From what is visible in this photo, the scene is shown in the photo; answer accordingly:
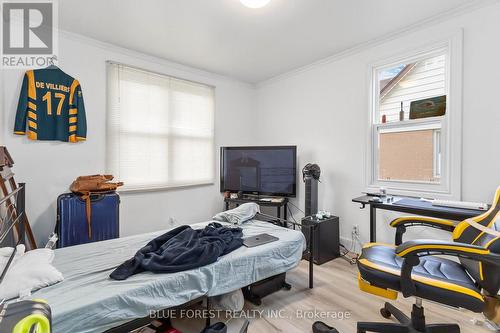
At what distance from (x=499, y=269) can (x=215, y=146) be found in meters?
3.32

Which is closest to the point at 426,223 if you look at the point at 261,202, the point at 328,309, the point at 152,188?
the point at 328,309

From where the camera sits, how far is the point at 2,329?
22.1 inches

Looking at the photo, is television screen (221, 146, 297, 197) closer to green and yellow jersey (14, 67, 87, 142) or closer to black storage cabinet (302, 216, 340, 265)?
black storage cabinet (302, 216, 340, 265)

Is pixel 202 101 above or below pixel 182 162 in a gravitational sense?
above

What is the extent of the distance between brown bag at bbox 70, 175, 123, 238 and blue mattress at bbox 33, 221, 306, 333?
2.07 ft

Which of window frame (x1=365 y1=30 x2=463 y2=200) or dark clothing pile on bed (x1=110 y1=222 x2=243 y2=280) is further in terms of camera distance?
window frame (x1=365 y1=30 x2=463 y2=200)

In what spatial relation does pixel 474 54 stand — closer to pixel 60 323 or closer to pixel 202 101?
pixel 202 101

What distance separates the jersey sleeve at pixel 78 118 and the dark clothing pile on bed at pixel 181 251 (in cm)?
163

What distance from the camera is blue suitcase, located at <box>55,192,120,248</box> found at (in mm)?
2309

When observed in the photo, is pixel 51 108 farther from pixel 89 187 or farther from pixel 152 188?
pixel 152 188

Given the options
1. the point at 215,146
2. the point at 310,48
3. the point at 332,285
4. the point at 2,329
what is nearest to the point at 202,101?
the point at 215,146

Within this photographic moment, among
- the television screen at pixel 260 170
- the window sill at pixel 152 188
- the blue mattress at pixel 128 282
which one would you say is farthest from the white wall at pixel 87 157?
the blue mattress at pixel 128 282

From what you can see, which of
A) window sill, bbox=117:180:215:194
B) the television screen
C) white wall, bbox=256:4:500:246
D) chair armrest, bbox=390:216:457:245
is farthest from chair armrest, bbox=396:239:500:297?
window sill, bbox=117:180:215:194

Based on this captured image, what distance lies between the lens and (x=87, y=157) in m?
2.72
